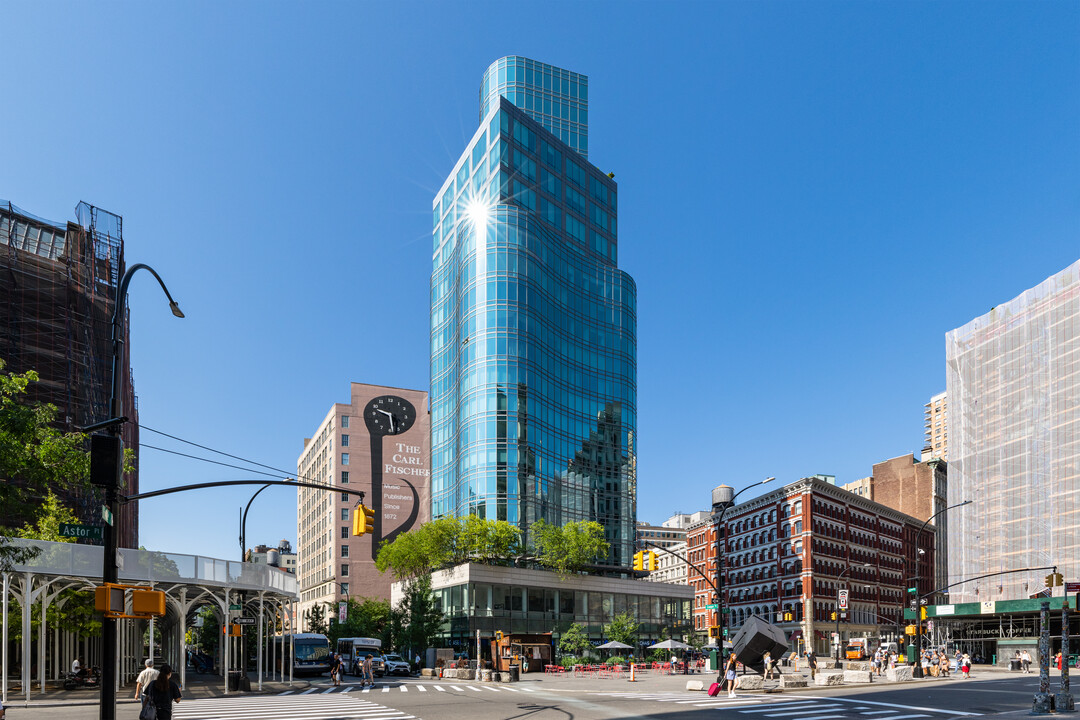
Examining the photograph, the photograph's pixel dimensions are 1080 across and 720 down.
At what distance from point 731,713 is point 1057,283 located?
67.5 meters

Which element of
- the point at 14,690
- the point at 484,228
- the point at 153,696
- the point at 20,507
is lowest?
the point at 14,690

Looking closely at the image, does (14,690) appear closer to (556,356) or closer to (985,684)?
(985,684)

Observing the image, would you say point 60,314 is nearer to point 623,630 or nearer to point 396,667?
point 396,667

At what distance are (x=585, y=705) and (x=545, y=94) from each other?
106 m

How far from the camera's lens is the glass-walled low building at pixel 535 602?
274 ft

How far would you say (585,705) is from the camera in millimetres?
29844

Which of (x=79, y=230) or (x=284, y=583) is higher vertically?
(x=79, y=230)

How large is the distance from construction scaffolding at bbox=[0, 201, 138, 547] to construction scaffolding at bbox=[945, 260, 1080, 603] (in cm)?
7526

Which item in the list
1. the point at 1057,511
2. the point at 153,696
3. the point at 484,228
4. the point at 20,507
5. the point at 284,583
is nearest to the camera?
the point at 153,696

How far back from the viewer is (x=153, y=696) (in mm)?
18422

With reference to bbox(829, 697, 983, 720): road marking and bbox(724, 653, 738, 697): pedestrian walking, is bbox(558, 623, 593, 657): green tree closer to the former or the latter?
bbox(724, 653, 738, 697): pedestrian walking

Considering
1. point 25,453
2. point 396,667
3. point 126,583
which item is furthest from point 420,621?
point 25,453

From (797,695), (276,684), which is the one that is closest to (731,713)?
(797,695)

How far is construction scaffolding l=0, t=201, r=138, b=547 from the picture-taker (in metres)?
52.8
